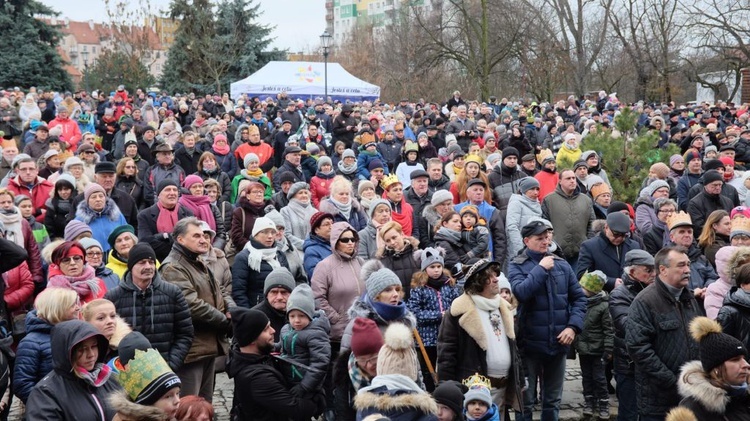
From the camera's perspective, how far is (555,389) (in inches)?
261

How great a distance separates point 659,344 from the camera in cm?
569

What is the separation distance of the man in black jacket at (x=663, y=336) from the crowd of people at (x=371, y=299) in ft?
0.05

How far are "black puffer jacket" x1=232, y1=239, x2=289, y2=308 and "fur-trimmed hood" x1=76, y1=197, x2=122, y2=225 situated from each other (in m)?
1.99

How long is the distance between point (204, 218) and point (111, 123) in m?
11.8

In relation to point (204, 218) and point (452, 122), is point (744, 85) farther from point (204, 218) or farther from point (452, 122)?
point (204, 218)

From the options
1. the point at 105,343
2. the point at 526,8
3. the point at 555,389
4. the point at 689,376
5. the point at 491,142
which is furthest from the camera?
the point at 526,8

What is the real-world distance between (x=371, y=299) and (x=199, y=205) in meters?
3.75

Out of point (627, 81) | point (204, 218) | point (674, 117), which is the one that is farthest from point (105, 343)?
point (627, 81)

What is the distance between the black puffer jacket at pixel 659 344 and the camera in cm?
562

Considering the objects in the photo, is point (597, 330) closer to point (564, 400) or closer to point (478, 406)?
point (564, 400)

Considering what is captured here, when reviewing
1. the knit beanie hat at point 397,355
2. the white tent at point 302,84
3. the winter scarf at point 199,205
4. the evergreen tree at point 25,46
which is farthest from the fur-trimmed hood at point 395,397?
the evergreen tree at point 25,46

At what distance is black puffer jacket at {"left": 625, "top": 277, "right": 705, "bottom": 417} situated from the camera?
562 cm

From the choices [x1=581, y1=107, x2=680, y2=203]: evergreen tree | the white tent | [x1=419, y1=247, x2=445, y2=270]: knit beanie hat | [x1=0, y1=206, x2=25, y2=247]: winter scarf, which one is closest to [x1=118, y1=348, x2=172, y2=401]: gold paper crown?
[x1=419, y1=247, x2=445, y2=270]: knit beanie hat

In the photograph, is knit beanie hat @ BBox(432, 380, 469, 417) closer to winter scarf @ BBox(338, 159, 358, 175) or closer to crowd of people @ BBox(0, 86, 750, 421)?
crowd of people @ BBox(0, 86, 750, 421)
